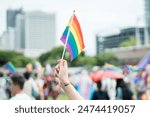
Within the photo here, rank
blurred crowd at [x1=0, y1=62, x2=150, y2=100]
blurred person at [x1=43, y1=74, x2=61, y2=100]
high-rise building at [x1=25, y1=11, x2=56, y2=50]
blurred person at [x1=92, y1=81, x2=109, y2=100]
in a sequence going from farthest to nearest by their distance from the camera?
high-rise building at [x1=25, y1=11, x2=56, y2=50], blurred person at [x1=43, y1=74, x2=61, y2=100], blurred crowd at [x1=0, y1=62, x2=150, y2=100], blurred person at [x1=92, y1=81, x2=109, y2=100]

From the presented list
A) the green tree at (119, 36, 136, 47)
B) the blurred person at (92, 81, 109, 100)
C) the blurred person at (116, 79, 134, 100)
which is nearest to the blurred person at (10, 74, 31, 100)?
the blurred person at (92, 81, 109, 100)

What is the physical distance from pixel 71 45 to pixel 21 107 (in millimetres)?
453

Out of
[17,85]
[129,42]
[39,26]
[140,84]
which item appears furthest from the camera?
[129,42]

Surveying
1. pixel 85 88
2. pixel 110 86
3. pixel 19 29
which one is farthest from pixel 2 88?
pixel 19 29

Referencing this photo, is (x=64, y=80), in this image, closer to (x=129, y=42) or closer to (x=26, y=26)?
(x=26, y=26)

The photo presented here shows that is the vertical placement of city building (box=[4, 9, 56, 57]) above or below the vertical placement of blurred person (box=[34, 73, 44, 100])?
above

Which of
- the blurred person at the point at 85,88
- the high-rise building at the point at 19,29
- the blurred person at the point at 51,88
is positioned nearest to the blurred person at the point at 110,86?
the blurred person at the point at 85,88

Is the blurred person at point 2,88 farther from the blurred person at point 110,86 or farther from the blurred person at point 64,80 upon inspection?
the blurred person at point 64,80

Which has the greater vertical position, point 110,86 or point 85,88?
point 110,86

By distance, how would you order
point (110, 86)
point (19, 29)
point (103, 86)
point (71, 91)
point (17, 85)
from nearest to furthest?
point (71, 91) < point (17, 85) < point (103, 86) < point (110, 86) < point (19, 29)

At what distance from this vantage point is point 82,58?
921 inches

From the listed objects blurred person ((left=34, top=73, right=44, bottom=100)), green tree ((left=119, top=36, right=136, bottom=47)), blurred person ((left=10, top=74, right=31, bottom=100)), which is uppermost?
blurred person ((left=10, top=74, right=31, bottom=100))

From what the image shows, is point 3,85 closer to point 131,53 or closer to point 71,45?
point 71,45

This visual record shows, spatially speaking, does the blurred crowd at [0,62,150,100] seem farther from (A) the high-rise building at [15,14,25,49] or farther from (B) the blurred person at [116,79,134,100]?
(A) the high-rise building at [15,14,25,49]
